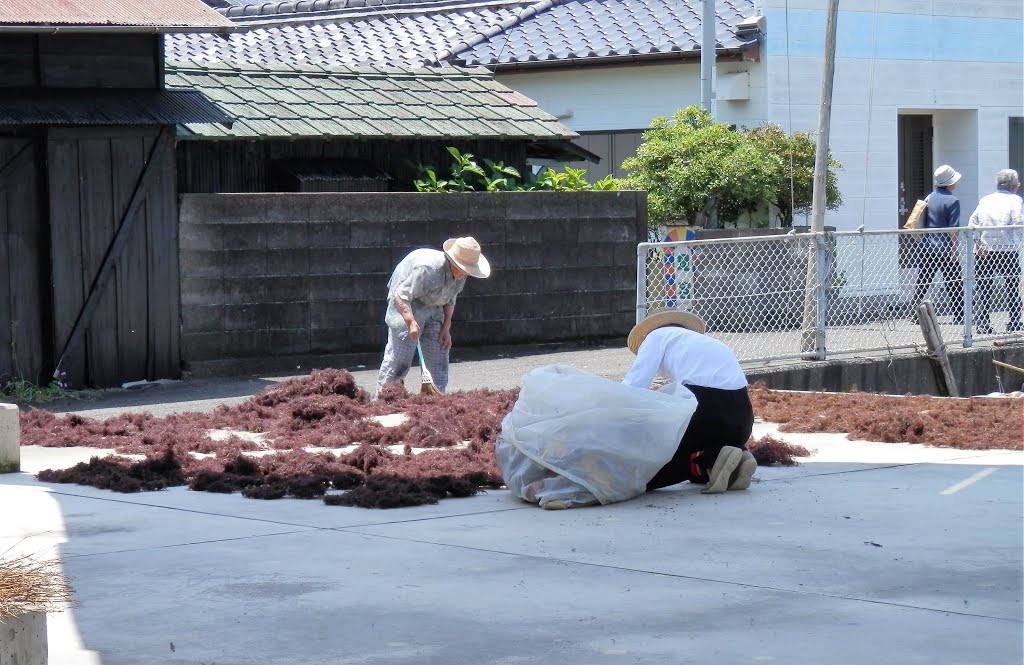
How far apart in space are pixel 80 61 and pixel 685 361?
A: 7.39 meters

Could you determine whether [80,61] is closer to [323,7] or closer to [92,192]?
[92,192]

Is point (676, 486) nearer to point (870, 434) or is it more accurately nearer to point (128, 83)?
point (870, 434)

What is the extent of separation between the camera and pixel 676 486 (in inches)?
343

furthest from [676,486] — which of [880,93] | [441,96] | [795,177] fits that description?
[880,93]

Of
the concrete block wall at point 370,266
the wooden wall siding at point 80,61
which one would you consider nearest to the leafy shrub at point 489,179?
the concrete block wall at point 370,266

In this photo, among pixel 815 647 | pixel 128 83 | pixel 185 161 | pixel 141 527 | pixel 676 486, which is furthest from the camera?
pixel 185 161

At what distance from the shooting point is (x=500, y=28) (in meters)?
23.0

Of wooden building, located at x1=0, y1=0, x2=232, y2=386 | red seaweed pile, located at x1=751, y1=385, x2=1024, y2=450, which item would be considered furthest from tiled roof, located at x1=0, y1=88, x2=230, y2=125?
red seaweed pile, located at x1=751, y1=385, x2=1024, y2=450

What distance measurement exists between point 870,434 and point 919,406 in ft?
3.87

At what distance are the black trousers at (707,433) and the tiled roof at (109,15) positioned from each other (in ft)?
22.3

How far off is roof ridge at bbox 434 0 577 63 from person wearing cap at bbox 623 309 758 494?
14.8m

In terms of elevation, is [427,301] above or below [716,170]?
below

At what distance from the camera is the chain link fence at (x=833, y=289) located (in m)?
13.8

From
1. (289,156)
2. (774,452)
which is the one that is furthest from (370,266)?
(774,452)
